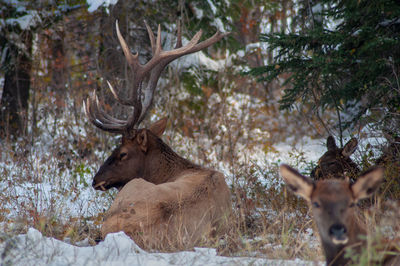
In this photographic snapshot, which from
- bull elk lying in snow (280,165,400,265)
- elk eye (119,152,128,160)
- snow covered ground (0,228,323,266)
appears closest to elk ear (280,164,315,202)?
bull elk lying in snow (280,165,400,265)

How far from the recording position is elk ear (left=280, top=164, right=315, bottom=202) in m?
3.90

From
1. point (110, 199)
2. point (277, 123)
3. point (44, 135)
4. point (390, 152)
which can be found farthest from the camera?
point (277, 123)

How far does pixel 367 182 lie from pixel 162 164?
3591 millimetres

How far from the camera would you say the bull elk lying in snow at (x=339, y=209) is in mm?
3659

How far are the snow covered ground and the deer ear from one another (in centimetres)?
312

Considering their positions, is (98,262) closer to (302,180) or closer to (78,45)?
(302,180)

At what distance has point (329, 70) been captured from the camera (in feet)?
22.2

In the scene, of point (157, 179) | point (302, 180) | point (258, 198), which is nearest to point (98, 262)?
point (302, 180)

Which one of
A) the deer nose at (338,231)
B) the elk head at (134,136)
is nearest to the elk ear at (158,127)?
the elk head at (134,136)

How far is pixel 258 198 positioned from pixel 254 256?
2657 mm

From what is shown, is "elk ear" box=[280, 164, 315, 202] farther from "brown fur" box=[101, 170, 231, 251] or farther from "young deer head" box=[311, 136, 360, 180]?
"young deer head" box=[311, 136, 360, 180]

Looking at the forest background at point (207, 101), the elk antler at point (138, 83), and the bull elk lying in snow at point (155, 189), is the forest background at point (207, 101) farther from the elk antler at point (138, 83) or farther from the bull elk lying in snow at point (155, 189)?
the elk antler at point (138, 83)

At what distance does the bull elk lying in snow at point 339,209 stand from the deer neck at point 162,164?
2.92 m

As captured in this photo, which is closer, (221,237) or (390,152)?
(221,237)
